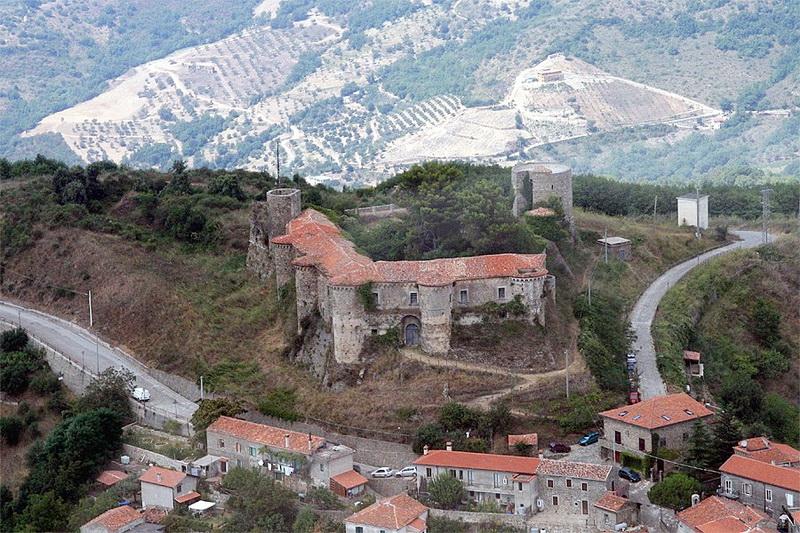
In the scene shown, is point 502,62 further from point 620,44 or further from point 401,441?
point 401,441

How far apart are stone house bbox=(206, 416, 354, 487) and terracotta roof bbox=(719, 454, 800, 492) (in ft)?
39.0

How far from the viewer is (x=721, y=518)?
4309 cm

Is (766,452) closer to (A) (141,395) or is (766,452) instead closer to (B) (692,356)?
(B) (692,356)

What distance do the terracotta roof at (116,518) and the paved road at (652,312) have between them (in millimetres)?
17944

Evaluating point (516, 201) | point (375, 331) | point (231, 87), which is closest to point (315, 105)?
point (231, 87)

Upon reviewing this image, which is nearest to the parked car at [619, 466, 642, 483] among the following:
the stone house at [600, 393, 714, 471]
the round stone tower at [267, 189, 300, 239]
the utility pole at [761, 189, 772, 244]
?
the stone house at [600, 393, 714, 471]

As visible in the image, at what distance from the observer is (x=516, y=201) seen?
64.4 meters

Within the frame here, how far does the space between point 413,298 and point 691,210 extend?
28303mm

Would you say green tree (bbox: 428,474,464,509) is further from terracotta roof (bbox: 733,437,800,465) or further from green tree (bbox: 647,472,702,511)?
terracotta roof (bbox: 733,437,800,465)

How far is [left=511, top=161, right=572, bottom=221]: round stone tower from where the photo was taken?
64.3 m

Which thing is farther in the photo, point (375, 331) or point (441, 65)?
point (441, 65)

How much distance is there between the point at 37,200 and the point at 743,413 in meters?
37.9

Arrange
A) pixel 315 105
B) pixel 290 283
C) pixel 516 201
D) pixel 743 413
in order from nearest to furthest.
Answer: pixel 743 413 < pixel 290 283 < pixel 516 201 < pixel 315 105

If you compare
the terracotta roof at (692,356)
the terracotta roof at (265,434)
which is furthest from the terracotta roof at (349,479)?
the terracotta roof at (692,356)
